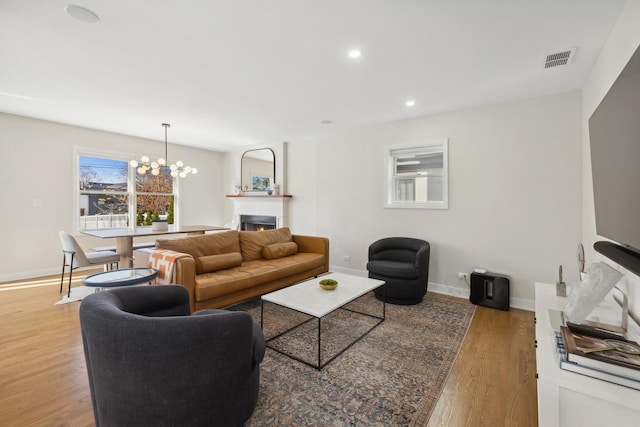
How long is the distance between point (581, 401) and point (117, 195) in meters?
6.73

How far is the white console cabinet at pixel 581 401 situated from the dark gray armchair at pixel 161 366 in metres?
1.31

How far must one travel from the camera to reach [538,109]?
3342mm

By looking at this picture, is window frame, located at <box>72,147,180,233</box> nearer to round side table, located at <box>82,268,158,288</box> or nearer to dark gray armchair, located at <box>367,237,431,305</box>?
round side table, located at <box>82,268,158,288</box>

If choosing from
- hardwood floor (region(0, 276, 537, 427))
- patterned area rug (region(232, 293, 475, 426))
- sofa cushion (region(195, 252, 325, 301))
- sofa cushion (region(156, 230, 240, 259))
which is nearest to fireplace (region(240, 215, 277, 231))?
sofa cushion (region(195, 252, 325, 301))

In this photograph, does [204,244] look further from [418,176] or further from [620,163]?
A: [620,163]

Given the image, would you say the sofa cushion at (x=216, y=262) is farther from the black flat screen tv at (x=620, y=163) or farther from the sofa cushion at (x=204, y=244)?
the black flat screen tv at (x=620, y=163)

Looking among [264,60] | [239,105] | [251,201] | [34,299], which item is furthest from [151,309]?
[251,201]

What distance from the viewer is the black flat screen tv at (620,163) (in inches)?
44.1

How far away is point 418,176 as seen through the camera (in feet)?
14.2

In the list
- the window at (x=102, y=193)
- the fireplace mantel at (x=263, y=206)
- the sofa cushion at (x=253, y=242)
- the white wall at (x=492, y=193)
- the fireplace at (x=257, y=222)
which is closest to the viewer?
the white wall at (x=492, y=193)

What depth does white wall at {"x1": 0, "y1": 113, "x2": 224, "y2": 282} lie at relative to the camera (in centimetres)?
432

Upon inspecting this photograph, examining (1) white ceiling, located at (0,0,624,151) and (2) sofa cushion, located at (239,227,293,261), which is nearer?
(1) white ceiling, located at (0,0,624,151)

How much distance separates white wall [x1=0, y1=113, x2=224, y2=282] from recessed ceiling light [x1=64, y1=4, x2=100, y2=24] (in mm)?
3717

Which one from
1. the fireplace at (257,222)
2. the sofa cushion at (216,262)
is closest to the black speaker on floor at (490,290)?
the sofa cushion at (216,262)
